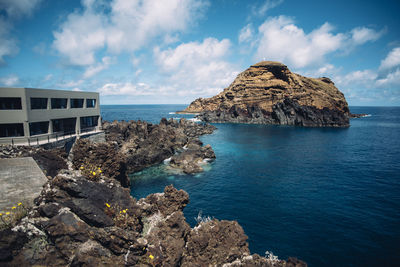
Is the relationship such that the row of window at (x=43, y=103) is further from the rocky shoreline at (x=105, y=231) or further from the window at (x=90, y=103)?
the rocky shoreline at (x=105, y=231)

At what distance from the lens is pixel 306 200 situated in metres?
29.2

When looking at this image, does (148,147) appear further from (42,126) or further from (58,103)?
(42,126)

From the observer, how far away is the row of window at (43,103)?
3319 cm

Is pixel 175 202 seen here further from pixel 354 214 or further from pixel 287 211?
pixel 354 214

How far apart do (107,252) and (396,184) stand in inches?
1776

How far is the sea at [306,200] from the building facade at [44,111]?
19597mm

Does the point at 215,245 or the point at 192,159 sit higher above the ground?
the point at 215,245

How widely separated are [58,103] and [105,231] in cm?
4078

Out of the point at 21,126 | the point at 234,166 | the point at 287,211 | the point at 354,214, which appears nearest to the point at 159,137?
the point at 234,166

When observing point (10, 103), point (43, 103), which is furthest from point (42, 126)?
point (10, 103)

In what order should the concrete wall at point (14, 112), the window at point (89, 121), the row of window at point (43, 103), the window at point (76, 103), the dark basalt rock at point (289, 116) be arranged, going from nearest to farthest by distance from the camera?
the concrete wall at point (14, 112) → the row of window at point (43, 103) → the window at point (76, 103) → the window at point (89, 121) → the dark basalt rock at point (289, 116)

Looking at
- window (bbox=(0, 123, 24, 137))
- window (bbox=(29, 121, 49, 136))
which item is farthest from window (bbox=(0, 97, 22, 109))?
window (bbox=(29, 121, 49, 136))

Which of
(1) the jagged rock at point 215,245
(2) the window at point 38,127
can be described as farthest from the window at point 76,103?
(1) the jagged rock at point 215,245

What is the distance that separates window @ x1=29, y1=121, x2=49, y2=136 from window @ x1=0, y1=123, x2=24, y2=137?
1.29 metres
